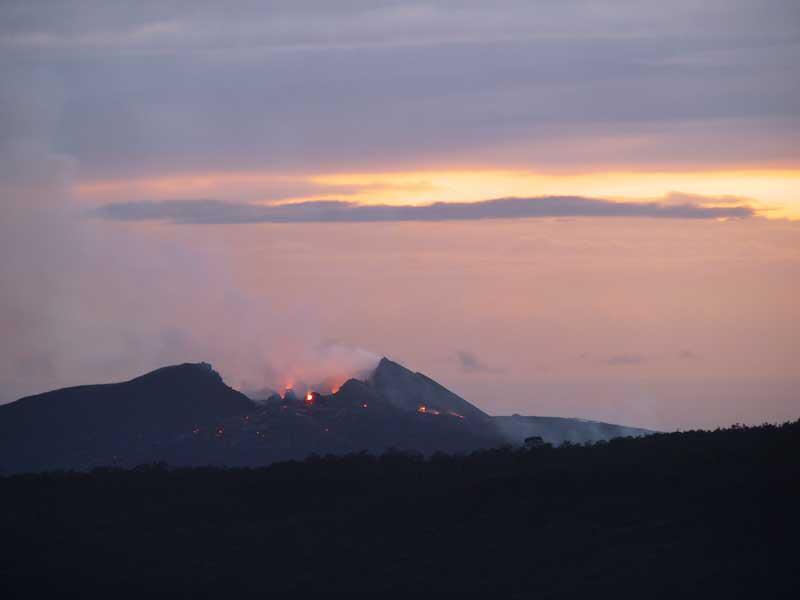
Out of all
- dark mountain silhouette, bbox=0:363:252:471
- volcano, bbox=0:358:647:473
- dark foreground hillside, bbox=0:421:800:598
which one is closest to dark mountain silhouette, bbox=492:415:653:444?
volcano, bbox=0:358:647:473

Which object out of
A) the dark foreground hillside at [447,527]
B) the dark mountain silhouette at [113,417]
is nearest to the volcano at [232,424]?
the dark mountain silhouette at [113,417]

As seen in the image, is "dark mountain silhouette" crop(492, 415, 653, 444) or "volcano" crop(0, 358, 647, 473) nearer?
"volcano" crop(0, 358, 647, 473)

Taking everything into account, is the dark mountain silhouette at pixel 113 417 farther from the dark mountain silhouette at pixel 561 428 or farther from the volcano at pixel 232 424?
the dark mountain silhouette at pixel 561 428

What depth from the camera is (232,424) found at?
95.6 metres

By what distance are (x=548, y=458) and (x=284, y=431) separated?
58.9 metres

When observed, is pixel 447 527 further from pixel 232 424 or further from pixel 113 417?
pixel 113 417

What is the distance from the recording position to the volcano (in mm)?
89062

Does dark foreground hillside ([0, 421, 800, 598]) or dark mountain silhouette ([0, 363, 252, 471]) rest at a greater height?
→ dark mountain silhouette ([0, 363, 252, 471])

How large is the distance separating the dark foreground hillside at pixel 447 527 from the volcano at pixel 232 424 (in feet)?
142

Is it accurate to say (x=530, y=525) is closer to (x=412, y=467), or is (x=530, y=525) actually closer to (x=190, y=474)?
(x=412, y=467)

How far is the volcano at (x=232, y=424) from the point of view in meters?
89.1

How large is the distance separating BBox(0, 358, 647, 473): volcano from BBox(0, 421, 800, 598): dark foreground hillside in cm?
4334

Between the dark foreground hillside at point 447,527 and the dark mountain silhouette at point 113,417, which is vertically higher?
the dark mountain silhouette at point 113,417

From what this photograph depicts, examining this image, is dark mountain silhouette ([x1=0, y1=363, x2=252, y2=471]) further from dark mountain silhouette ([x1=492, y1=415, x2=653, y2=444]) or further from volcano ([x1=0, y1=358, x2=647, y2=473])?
dark mountain silhouette ([x1=492, y1=415, x2=653, y2=444])
